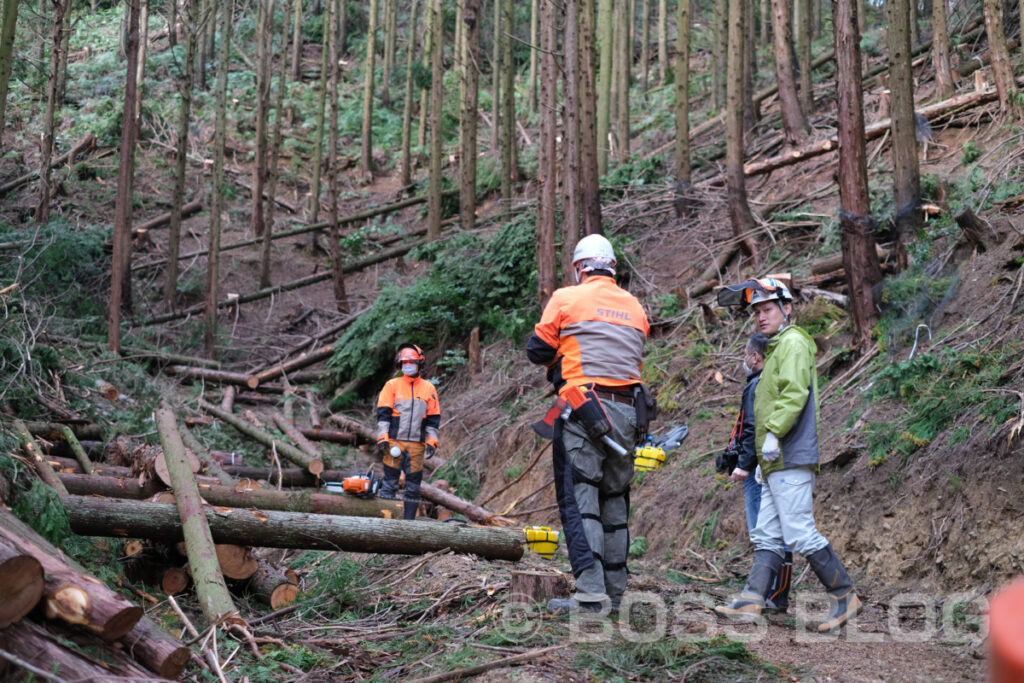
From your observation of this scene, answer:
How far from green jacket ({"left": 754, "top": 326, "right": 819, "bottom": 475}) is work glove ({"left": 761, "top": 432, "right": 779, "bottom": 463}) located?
47 millimetres

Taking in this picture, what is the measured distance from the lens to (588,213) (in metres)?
14.0

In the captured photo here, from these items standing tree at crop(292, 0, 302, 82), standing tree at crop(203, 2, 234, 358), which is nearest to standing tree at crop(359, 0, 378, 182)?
standing tree at crop(292, 0, 302, 82)

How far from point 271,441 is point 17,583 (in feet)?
31.7

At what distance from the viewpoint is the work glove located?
18.4 feet

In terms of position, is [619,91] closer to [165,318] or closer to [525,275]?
[525,275]

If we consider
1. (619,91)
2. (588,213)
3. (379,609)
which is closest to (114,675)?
(379,609)

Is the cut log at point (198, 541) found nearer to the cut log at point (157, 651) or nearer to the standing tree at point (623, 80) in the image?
the cut log at point (157, 651)

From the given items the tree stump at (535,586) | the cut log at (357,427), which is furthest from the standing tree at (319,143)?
the tree stump at (535,586)

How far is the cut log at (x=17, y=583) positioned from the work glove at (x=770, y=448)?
4.18 m

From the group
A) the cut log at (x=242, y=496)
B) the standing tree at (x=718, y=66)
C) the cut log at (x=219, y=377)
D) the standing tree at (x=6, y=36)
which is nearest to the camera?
the cut log at (x=242, y=496)

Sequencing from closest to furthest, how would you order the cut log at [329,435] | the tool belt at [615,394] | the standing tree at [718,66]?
the tool belt at [615,394] < the cut log at [329,435] < the standing tree at [718,66]

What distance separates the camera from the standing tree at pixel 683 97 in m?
15.0

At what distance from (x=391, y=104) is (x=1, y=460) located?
98.6 ft

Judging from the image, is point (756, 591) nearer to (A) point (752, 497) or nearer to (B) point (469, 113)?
(A) point (752, 497)
